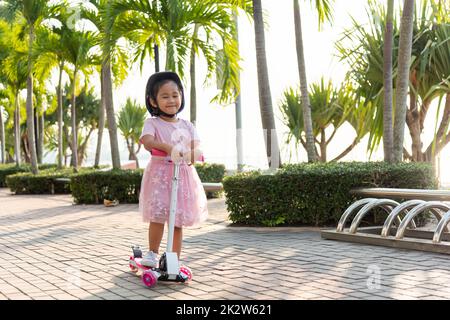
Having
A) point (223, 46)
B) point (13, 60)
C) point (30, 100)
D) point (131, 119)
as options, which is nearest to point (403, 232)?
point (223, 46)

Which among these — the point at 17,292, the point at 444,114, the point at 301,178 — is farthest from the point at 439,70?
the point at 17,292

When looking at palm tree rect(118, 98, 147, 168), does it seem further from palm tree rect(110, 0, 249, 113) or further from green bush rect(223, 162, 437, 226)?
green bush rect(223, 162, 437, 226)

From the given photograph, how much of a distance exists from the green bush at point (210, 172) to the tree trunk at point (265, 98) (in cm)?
519

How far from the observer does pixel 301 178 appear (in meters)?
7.50

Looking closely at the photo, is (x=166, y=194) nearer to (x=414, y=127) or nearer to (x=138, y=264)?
(x=138, y=264)

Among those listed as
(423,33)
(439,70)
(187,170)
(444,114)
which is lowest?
(187,170)

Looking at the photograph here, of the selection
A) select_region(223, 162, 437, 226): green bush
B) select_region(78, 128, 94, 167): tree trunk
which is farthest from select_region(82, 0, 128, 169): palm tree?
select_region(78, 128, 94, 167): tree trunk

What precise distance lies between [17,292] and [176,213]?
1.22 meters

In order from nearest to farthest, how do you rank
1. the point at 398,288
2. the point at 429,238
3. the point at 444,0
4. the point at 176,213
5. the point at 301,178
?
the point at 398,288 < the point at 176,213 < the point at 429,238 < the point at 301,178 < the point at 444,0

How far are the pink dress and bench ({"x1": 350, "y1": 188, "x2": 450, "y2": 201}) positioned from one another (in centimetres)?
238

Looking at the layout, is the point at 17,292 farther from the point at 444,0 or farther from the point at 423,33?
the point at 423,33

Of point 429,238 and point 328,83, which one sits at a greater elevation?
point 328,83

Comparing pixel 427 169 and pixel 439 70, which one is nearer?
pixel 427 169

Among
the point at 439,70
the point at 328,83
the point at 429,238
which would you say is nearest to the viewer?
the point at 429,238
